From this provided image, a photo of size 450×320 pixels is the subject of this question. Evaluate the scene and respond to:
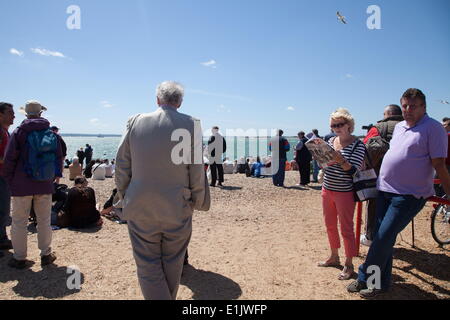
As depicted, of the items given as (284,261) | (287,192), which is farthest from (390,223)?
(287,192)

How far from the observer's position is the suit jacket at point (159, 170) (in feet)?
7.60

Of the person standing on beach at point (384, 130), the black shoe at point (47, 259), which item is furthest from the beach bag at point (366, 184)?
the black shoe at point (47, 259)

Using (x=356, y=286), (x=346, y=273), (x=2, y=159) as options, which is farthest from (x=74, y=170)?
(x=356, y=286)

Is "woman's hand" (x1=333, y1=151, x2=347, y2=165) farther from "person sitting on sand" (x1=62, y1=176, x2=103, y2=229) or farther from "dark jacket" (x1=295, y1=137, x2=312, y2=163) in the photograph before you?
"dark jacket" (x1=295, y1=137, x2=312, y2=163)

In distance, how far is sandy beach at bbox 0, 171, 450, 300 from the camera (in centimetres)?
328

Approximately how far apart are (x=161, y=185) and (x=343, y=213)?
86.9 inches

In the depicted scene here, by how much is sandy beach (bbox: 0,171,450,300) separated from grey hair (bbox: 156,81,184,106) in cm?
209

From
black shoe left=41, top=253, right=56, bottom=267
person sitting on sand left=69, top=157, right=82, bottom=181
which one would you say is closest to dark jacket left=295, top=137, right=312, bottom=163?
person sitting on sand left=69, top=157, right=82, bottom=181

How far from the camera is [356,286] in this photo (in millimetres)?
3246

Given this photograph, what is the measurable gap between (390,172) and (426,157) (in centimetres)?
35

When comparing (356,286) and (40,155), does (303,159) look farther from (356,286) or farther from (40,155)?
(40,155)

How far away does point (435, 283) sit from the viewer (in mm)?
3559

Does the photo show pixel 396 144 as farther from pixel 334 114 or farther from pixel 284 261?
pixel 284 261

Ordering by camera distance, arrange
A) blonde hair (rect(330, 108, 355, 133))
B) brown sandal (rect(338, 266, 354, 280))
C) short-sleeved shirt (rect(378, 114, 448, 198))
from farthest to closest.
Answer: brown sandal (rect(338, 266, 354, 280)) → blonde hair (rect(330, 108, 355, 133)) → short-sleeved shirt (rect(378, 114, 448, 198))
